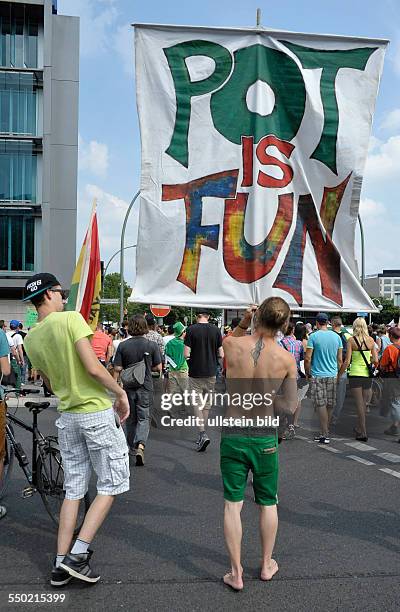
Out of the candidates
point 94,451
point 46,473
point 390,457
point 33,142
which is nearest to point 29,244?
point 33,142

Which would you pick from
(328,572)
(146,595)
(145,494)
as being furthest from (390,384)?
(146,595)

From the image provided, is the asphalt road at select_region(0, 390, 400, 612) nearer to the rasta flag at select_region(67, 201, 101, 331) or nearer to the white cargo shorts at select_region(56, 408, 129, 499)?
the white cargo shorts at select_region(56, 408, 129, 499)

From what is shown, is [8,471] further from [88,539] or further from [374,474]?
[374,474]

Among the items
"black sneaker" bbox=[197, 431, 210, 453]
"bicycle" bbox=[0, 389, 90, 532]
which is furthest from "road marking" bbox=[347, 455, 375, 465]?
"bicycle" bbox=[0, 389, 90, 532]

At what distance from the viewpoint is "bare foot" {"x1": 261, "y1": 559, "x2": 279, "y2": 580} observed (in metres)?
4.17

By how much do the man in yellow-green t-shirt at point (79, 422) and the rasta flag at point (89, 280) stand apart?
5.06ft

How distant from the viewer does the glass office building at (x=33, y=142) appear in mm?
38781

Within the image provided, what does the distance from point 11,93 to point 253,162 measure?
1488 inches

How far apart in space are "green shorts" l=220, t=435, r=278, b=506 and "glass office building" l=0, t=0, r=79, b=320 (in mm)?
35798

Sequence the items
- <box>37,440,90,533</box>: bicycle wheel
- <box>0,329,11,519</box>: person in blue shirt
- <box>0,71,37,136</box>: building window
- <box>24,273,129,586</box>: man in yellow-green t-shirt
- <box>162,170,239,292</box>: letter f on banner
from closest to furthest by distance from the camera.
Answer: <box>24,273,129,586</box>: man in yellow-green t-shirt
<box>162,170,239,292</box>: letter f on banner
<box>37,440,90,533</box>: bicycle wheel
<box>0,329,11,519</box>: person in blue shirt
<box>0,71,37,136</box>: building window

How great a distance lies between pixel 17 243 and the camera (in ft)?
128

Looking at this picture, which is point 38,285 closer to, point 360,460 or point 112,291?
point 360,460

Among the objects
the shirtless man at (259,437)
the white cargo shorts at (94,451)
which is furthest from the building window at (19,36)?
the shirtless man at (259,437)

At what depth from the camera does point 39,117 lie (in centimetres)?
3938
